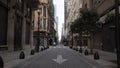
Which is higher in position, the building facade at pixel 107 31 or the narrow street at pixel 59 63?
the building facade at pixel 107 31

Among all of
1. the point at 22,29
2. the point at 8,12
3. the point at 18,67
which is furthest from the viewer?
the point at 22,29

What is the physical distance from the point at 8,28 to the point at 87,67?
76.2 feet

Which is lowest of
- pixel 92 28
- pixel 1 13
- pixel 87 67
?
pixel 87 67

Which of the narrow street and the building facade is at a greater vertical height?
the building facade

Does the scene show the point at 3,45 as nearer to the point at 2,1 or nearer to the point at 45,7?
the point at 2,1

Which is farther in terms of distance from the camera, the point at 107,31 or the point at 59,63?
the point at 107,31

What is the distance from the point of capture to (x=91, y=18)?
34156 mm

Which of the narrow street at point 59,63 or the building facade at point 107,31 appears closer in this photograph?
the narrow street at point 59,63

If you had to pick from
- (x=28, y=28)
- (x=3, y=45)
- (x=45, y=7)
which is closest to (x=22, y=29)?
(x=28, y=28)

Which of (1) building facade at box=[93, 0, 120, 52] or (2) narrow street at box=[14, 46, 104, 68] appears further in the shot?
(1) building facade at box=[93, 0, 120, 52]

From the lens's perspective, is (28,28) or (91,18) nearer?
(91,18)

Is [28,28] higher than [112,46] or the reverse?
higher

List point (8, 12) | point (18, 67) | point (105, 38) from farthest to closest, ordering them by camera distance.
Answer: point (105, 38) → point (8, 12) → point (18, 67)

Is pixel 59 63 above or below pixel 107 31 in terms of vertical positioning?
below
